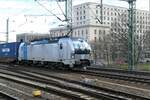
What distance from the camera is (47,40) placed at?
32.4 meters

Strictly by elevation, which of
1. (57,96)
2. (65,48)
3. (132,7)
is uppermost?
(132,7)

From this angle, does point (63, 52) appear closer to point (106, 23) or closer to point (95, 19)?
point (95, 19)

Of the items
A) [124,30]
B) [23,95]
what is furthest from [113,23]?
[23,95]

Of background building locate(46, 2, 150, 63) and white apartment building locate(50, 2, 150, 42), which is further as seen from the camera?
background building locate(46, 2, 150, 63)

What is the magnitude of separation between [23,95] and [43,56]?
57.8 ft

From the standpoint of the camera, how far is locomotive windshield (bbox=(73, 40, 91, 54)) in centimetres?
2834

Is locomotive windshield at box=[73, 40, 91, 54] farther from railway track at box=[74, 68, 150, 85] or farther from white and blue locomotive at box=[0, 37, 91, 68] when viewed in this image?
railway track at box=[74, 68, 150, 85]

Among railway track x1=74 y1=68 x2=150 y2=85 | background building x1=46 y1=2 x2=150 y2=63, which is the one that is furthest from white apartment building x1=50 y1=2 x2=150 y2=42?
railway track x1=74 y1=68 x2=150 y2=85

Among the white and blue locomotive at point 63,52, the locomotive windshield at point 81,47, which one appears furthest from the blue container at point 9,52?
the locomotive windshield at point 81,47

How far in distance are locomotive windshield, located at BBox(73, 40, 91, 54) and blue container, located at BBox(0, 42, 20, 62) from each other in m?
14.5

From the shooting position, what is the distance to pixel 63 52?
28.9 m

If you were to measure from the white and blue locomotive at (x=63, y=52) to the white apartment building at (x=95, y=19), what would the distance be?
10.8 m

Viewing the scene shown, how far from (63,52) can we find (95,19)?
53.0 ft

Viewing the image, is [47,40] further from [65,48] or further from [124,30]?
[124,30]
